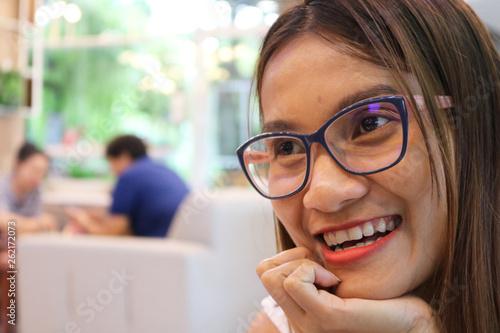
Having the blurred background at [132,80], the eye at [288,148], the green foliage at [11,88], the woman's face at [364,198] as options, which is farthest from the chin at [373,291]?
the green foliage at [11,88]

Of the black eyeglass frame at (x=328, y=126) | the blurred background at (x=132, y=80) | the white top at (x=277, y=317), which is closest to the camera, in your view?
the black eyeglass frame at (x=328, y=126)

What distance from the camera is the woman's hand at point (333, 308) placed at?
63 cm

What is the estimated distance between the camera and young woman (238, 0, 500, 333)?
2.10 feet

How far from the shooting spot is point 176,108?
6.38m

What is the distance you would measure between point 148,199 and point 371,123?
2.70 m

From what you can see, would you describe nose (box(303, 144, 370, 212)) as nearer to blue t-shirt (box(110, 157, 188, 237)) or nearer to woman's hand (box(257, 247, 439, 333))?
woman's hand (box(257, 247, 439, 333))

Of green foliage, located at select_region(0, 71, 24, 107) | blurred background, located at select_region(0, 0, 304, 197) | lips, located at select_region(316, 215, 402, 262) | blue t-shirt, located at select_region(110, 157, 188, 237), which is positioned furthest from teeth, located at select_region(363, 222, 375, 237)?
green foliage, located at select_region(0, 71, 24, 107)

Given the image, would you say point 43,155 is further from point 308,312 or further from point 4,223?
point 308,312

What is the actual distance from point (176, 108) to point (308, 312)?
5905 mm

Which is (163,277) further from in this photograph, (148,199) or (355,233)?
(355,233)

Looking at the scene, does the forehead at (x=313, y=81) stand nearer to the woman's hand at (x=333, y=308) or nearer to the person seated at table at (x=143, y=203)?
the woman's hand at (x=333, y=308)

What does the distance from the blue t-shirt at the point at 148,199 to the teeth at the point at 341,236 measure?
253cm

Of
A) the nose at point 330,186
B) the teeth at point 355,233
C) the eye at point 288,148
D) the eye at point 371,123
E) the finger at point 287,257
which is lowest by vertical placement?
the finger at point 287,257

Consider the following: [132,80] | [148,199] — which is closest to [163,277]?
[148,199]
